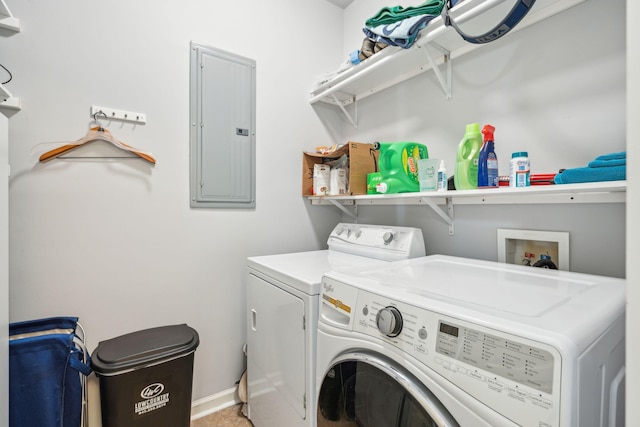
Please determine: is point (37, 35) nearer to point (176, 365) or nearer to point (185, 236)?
Result: point (185, 236)

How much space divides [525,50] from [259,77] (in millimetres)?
1509

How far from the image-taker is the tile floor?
69.4 inches

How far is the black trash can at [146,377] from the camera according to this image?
4.25 ft

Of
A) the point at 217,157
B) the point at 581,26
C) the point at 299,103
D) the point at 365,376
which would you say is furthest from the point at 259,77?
the point at 365,376

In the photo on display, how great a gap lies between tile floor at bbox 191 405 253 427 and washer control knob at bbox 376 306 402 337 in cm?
144

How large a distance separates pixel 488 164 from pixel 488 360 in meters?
0.92

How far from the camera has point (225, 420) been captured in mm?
1801

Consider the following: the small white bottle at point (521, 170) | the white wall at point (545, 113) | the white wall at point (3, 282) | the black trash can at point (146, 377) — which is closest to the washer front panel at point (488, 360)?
the small white bottle at point (521, 170)

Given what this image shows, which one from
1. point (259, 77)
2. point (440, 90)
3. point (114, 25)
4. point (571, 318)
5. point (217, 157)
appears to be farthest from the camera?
point (259, 77)

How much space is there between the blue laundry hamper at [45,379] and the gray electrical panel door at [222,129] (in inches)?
35.4

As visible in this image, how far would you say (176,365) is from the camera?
143cm

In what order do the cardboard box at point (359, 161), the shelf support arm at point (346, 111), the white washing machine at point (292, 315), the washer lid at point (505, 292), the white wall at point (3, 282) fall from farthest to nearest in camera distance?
the shelf support arm at point (346, 111) → the cardboard box at point (359, 161) → the white washing machine at point (292, 315) → the white wall at point (3, 282) → the washer lid at point (505, 292)

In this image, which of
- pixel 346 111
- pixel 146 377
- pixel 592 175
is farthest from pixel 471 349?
pixel 346 111

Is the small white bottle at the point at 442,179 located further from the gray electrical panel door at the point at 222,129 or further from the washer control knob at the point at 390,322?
the gray electrical panel door at the point at 222,129
